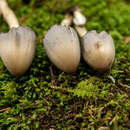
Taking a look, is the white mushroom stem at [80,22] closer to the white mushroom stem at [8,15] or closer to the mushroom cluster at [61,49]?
the mushroom cluster at [61,49]

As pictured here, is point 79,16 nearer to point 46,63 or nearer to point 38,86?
point 46,63

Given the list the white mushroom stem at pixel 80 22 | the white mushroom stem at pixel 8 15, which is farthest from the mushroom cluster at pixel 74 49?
the white mushroom stem at pixel 8 15

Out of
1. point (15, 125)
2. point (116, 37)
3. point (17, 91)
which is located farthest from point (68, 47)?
point (116, 37)

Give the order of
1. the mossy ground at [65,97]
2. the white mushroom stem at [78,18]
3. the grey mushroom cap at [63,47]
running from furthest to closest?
the white mushroom stem at [78,18] < the grey mushroom cap at [63,47] < the mossy ground at [65,97]

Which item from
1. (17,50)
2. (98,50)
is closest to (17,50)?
(17,50)

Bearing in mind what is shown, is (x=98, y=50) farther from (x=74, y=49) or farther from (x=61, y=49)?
(x=61, y=49)

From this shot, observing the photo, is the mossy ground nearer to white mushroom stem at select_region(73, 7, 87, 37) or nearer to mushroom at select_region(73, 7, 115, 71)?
mushroom at select_region(73, 7, 115, 71)

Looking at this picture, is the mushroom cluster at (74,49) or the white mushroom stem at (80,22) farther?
the white mushroom stem at (80,22)
